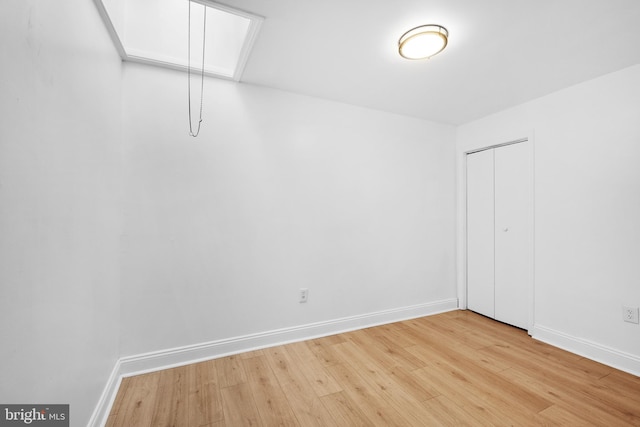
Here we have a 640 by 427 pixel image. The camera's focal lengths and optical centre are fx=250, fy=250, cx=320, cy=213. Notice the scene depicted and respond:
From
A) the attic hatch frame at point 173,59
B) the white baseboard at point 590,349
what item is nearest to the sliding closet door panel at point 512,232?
the white baseboard at point 590,349

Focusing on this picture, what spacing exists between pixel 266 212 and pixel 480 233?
8.31 ft

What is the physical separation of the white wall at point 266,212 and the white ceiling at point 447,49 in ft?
1.30

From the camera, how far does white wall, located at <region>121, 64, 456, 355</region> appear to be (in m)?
1.84

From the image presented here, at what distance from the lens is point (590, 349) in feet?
6.76

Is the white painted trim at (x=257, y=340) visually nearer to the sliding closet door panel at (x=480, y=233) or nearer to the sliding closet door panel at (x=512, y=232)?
the sliding closet door panel at (x=480, y=233)

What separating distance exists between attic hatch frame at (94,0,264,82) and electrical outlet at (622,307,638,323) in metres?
3.28

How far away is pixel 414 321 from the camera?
9.10 feet

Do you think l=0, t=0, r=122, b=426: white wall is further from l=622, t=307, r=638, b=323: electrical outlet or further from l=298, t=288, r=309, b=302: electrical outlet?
l=622, t=307, r=638, b=323: electrical outlet

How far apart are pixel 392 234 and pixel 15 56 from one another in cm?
278

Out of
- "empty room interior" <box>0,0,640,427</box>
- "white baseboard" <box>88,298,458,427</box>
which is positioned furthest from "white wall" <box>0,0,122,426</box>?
"white baseboard" <box>88,298,458,427</box>

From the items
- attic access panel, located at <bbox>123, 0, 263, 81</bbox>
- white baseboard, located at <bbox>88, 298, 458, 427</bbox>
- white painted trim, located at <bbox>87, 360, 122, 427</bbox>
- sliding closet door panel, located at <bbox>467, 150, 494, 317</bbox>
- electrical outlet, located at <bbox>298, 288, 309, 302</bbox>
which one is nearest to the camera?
white painted trim, located at <bbox>87, 360, 122, 427</bbox>

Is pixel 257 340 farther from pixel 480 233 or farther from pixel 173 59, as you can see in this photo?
pixel 480 233

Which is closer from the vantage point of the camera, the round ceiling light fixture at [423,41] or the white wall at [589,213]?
the round ceiling light fixture at [423,41]

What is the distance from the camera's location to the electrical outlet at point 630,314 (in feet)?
6.10
